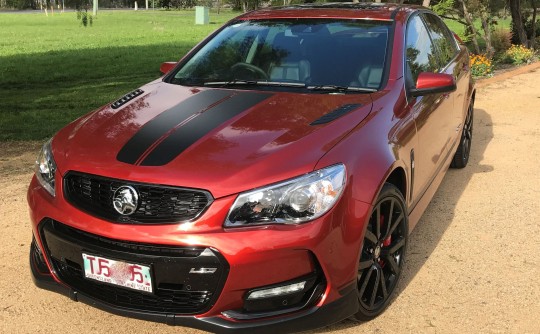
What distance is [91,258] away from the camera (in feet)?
8.72

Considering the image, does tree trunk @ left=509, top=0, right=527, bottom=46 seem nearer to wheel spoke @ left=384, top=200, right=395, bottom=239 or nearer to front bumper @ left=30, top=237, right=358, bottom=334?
wheel spoke @ left=384, top=200, right=395, bottom=239

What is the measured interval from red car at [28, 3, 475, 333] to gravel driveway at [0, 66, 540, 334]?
0.91 ft

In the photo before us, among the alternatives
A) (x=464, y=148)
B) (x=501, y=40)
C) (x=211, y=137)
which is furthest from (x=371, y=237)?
(x=501, y=40)

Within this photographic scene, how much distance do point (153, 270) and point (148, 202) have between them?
0.29m

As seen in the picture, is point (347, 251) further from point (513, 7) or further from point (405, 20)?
point (513, 7)

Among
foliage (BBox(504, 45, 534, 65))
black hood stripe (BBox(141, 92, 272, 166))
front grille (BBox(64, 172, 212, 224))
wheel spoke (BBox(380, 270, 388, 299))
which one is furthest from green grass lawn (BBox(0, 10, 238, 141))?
foliage (BBox(504, 45, 534, 65))

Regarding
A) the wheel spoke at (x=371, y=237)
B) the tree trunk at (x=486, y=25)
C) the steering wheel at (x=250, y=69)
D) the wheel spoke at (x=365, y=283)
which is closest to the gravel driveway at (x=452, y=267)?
the wheel spoke at (x=365, y=283)

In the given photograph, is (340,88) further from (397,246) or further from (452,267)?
(452,267)

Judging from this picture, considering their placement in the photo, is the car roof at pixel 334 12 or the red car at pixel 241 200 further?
the car roof at pixel 334 12

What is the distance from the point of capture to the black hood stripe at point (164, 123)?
2.78 meters

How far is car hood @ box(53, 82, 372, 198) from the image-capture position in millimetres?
2580

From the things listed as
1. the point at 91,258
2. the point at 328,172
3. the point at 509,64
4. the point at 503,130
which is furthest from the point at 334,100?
the point at 509,64

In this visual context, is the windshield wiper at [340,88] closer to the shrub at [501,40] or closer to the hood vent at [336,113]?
the hood vent at [336,113]

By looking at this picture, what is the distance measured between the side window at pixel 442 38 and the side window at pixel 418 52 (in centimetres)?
23
